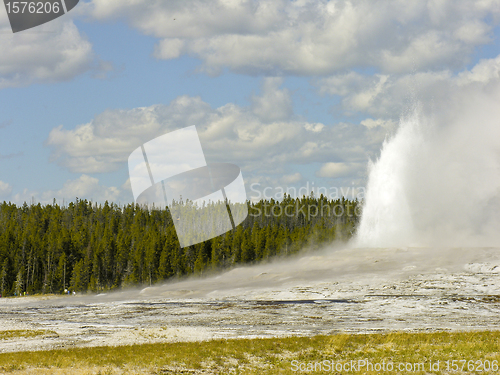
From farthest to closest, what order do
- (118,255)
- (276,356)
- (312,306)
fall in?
(118,255), (312,306), (276,356)

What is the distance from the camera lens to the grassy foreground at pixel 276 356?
20.6 meters

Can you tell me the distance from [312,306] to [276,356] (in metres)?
21.7

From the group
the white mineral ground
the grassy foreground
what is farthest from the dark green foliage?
the grassy foreground

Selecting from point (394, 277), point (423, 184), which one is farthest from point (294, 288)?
point (423, 184)

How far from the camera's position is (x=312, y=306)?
4378 cm

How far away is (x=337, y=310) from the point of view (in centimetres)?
4134

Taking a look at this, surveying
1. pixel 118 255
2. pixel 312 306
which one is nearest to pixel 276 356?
pixel 312 306

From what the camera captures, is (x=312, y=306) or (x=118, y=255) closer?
(x=312, y=306)

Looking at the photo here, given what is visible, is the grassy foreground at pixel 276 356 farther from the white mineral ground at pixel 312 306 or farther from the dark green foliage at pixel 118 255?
the dark green foliage at pixel 118 255

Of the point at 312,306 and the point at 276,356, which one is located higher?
the point at 276,356

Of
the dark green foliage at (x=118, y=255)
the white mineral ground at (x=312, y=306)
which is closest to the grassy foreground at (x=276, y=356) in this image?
the white mineral ground at (x=312, y=306)

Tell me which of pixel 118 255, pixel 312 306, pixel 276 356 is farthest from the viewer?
pixel 118 255

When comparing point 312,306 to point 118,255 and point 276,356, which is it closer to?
point 276,356

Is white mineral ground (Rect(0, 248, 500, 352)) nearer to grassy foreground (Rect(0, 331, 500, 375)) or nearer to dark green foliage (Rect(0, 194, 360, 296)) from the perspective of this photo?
grassy foreground (Rect(0, 331, 500, 375))
